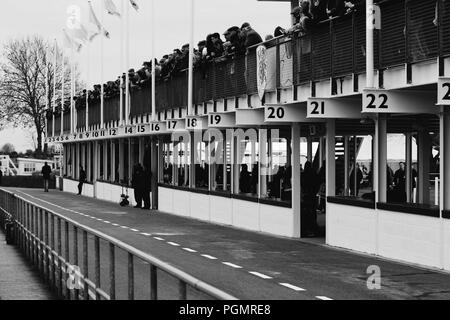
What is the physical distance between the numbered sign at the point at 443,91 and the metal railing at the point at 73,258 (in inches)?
246

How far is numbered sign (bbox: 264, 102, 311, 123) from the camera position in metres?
24.7

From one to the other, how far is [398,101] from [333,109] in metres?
2.84

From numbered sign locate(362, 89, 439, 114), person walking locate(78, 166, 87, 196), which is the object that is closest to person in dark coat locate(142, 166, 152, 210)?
person walking locate(78, 166, 87, 196)

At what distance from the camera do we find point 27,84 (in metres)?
105

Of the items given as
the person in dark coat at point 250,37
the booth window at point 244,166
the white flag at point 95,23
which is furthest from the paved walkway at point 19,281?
the white flag at point 95,23

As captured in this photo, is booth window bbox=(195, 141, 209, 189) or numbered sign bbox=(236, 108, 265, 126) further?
booth window bbox=(195, 141, 209, 189)

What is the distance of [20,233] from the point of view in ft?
75.2

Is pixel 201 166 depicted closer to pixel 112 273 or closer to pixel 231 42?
pixel 231 42

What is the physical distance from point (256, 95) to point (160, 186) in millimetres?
14606

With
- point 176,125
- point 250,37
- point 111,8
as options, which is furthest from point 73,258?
point 111,8

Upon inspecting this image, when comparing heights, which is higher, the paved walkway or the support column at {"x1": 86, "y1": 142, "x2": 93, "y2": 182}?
the support column at {"x1": 86, "y1": 142, "x2": 93, "y2": 182}

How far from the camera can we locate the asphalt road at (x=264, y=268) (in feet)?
44.1

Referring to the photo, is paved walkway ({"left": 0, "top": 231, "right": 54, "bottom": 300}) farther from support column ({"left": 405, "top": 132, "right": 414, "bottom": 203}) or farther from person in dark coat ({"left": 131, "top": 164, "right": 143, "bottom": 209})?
person in dark coat ({"left": 131, "top": 164, "right": 143, "bottom": 209})

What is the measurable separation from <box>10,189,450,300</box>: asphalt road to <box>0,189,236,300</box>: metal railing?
11cm
